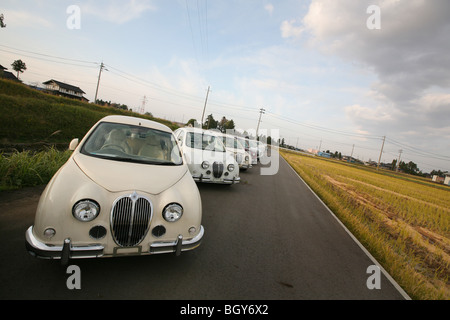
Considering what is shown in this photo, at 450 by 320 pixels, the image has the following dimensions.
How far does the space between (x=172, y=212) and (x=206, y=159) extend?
416cm

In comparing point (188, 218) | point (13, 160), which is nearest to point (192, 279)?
point (188, 218)

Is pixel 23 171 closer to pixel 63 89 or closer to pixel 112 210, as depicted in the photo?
pixel 112 210

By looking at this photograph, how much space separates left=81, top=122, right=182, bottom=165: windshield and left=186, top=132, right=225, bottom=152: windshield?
123 inches

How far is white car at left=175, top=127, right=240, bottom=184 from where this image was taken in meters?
6.50

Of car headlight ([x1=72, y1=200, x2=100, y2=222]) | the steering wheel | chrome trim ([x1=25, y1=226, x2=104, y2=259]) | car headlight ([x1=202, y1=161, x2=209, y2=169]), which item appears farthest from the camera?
car headlight ([x1=202, y1=161, x2=209, y2=169])

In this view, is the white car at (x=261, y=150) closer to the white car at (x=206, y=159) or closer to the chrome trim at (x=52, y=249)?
the white car at (x=206, y=159)

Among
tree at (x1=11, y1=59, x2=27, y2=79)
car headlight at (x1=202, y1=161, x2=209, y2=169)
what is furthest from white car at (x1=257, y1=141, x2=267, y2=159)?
tree at (x1=11, y1=59, x2=27, y2=79)

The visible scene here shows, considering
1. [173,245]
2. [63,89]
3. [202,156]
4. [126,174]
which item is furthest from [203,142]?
[63,89]

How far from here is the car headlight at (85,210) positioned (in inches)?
85.7

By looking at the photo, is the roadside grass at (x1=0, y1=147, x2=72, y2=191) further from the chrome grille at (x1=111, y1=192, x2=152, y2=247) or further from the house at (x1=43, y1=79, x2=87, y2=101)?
the house at (x1=43, y1=79, x2=87, y2=101)

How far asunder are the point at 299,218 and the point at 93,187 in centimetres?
495

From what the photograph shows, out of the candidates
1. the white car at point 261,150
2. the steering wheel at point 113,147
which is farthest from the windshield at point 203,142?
the white car at point 261,150

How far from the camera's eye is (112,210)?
226cm

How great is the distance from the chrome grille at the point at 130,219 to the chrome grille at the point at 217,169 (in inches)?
169
